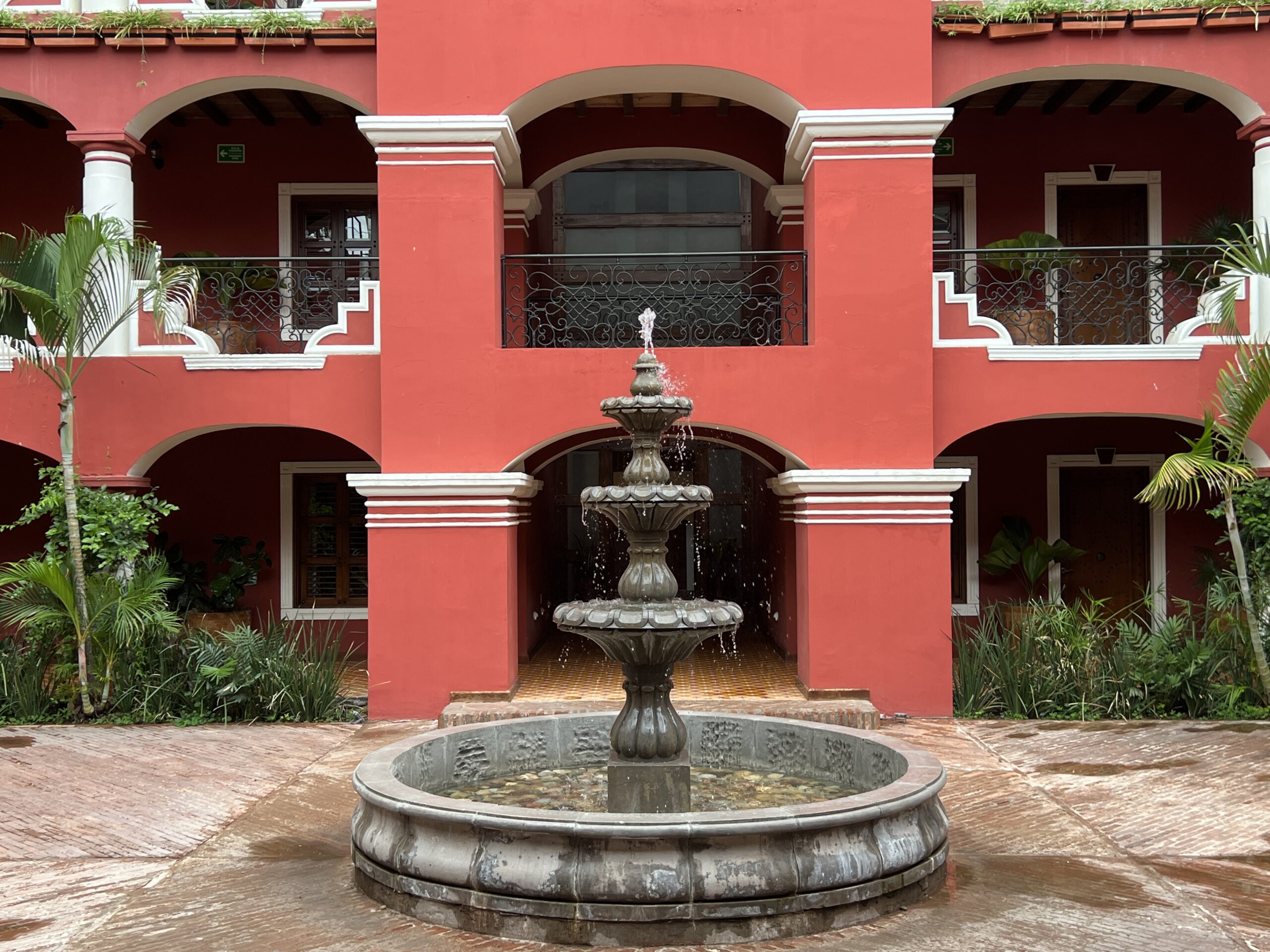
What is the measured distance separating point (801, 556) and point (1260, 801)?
4.03 m

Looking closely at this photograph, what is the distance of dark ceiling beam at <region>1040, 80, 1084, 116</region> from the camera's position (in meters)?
12.2

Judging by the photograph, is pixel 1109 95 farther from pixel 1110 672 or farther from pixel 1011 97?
pixel 1110 672

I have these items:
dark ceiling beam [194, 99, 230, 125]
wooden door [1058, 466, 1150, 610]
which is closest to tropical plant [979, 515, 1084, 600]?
wooden door [1058, 466, 1150, 610]

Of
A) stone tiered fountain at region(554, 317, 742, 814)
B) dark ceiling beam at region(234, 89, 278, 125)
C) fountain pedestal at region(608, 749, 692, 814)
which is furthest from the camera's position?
dark ceiling beam at region(234, 89, 278, 125)

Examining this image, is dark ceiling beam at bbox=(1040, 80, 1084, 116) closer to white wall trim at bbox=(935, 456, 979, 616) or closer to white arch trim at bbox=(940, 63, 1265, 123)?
white arch trim at bbox=(940, 63, 1265, 123)

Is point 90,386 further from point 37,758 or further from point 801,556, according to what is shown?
point 801,556

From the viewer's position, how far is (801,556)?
10.5 metres

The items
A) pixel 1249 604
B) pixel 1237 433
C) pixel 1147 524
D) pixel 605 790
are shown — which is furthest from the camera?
pixel 1147 524

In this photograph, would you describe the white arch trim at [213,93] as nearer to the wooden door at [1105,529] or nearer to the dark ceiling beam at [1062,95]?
the dark ceiling beam at [1062,95]

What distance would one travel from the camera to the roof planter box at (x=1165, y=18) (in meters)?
10.6

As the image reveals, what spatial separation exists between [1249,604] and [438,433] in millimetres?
6560

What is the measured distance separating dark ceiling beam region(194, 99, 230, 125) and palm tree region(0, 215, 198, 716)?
2673 mm

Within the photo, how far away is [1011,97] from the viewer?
12.5 metres

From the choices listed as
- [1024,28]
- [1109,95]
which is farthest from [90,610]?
[1109,95]
